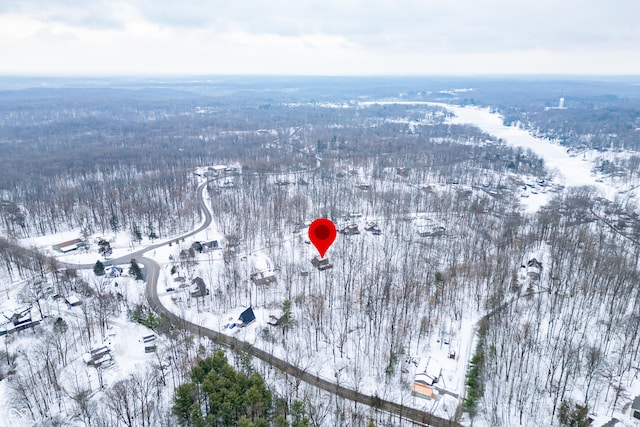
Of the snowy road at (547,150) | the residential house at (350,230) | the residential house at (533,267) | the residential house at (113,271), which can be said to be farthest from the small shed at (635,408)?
Answer: the snowy road at (547,150)

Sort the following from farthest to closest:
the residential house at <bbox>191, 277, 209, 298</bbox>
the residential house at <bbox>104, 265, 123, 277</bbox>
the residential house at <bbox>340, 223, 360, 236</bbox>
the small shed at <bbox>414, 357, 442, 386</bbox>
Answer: the residential house at <bbox>340, 223, 360, 236</bbox> → the residential house at <bbox>104, 265, 123, 277</bbox> → the residential house at <bbox>191, 277, 209, 298</bbox> → the small shed at <bbox>414, 357, 442, 386</bbox>

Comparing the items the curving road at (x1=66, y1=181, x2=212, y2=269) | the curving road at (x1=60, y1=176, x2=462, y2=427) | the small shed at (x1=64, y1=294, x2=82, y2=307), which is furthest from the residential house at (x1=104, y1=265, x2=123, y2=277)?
the small shed at (x1=64, y1=294, x2=82, y2=307)

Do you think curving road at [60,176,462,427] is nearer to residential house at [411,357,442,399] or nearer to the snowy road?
residential house at [411,357,442,399]

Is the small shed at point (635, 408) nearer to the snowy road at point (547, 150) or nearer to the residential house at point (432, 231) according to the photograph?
the residential house at point (432, 231)

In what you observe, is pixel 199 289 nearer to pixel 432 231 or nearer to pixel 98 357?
pixel 98 357

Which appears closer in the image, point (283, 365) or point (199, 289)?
point (283, 365)

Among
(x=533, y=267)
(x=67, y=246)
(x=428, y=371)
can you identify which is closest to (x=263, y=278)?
(x=428, y=371)
